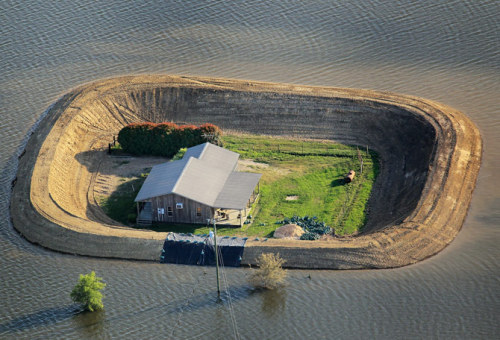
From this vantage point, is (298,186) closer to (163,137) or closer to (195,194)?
(195,194)

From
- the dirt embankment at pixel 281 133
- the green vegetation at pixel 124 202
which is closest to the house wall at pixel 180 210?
the green vegetation at pixel 124 202

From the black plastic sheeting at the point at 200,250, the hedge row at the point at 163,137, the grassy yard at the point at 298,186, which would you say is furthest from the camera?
the hedge row at the point at 163,137

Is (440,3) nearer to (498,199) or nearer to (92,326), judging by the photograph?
(498,199)

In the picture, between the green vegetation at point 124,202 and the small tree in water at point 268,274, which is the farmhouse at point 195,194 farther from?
the small tree in water at point 268,274

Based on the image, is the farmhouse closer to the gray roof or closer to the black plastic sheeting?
the gray roof

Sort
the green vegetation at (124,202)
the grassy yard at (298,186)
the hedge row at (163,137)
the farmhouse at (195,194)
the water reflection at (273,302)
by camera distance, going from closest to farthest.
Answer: the water reflection at (273,302), the farmhouse at (195,194), the grassy yard at (298,186), the green vegetation at (124,202), the hedge row at (163,137)

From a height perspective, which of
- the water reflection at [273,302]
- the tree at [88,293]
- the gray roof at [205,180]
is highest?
the gray roof at [205,180]

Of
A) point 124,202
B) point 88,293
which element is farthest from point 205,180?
point 88,293
